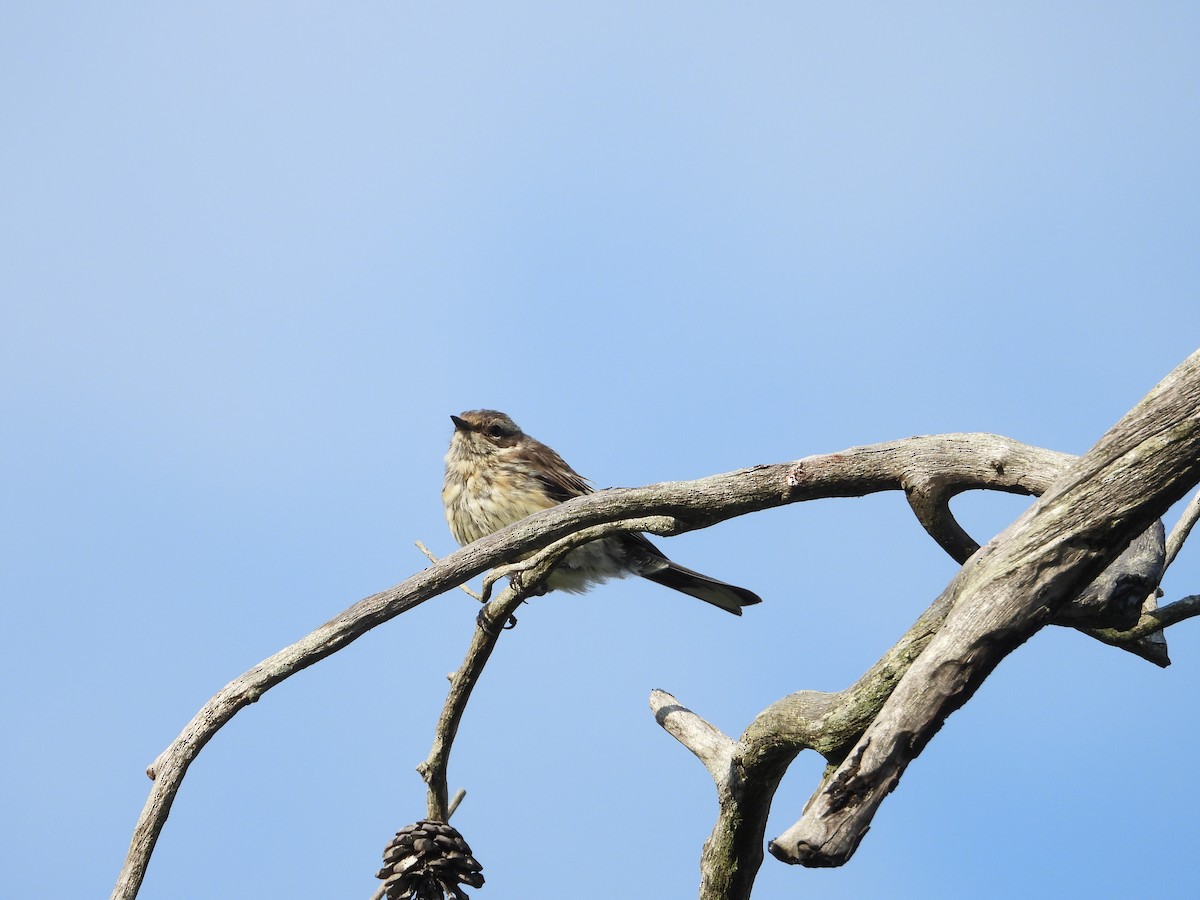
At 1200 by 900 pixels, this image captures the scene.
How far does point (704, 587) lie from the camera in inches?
242

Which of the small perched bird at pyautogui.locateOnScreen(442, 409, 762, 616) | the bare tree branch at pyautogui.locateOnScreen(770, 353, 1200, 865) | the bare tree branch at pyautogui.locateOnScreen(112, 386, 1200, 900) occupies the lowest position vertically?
the bare tree branch at pyautogui.locateOnScreen(770, 353, 1200, 865)

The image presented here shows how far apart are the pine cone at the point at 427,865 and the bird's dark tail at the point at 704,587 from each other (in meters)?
2.59

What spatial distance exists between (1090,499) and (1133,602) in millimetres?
719

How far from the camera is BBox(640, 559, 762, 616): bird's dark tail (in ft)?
19.9

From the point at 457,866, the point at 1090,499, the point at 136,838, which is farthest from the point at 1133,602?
the point at 136,838

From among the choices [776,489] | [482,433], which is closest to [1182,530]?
[776,489]

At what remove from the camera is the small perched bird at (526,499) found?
20.4ft

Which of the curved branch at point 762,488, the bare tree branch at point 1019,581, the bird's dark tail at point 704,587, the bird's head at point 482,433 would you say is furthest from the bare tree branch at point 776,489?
the bird's head at point 482,433

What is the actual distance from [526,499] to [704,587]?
1.11 m

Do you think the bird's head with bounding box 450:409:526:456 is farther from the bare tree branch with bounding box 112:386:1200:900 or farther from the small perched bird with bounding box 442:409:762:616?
the bare tree branch with bounding box 112:386:1200:900

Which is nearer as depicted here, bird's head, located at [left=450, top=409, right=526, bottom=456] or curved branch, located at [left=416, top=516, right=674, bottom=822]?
A: curved branch, located at [left=416, top=516, right=674, bottom=822]

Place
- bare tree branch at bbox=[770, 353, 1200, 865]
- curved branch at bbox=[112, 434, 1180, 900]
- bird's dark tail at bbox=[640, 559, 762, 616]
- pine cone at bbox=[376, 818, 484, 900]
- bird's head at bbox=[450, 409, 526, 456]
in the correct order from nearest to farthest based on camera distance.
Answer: bare tree branch at bbox=[770, 353, 1200, 865] < pine cone at bbox=[376, 818, 484, 900] < curved branch at bbox=[112, 434, 1180, 900] < bird's dark tail at bbox=[640, 559, 762, 616] < bird's head at bbox=[450, 409, 526, 456]

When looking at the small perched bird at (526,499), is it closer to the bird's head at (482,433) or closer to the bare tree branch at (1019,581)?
the bird's head at (482,433)

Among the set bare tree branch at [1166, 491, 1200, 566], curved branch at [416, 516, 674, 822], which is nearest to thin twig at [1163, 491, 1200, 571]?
bare tree branch at [1166, 491, 1200, 566]
